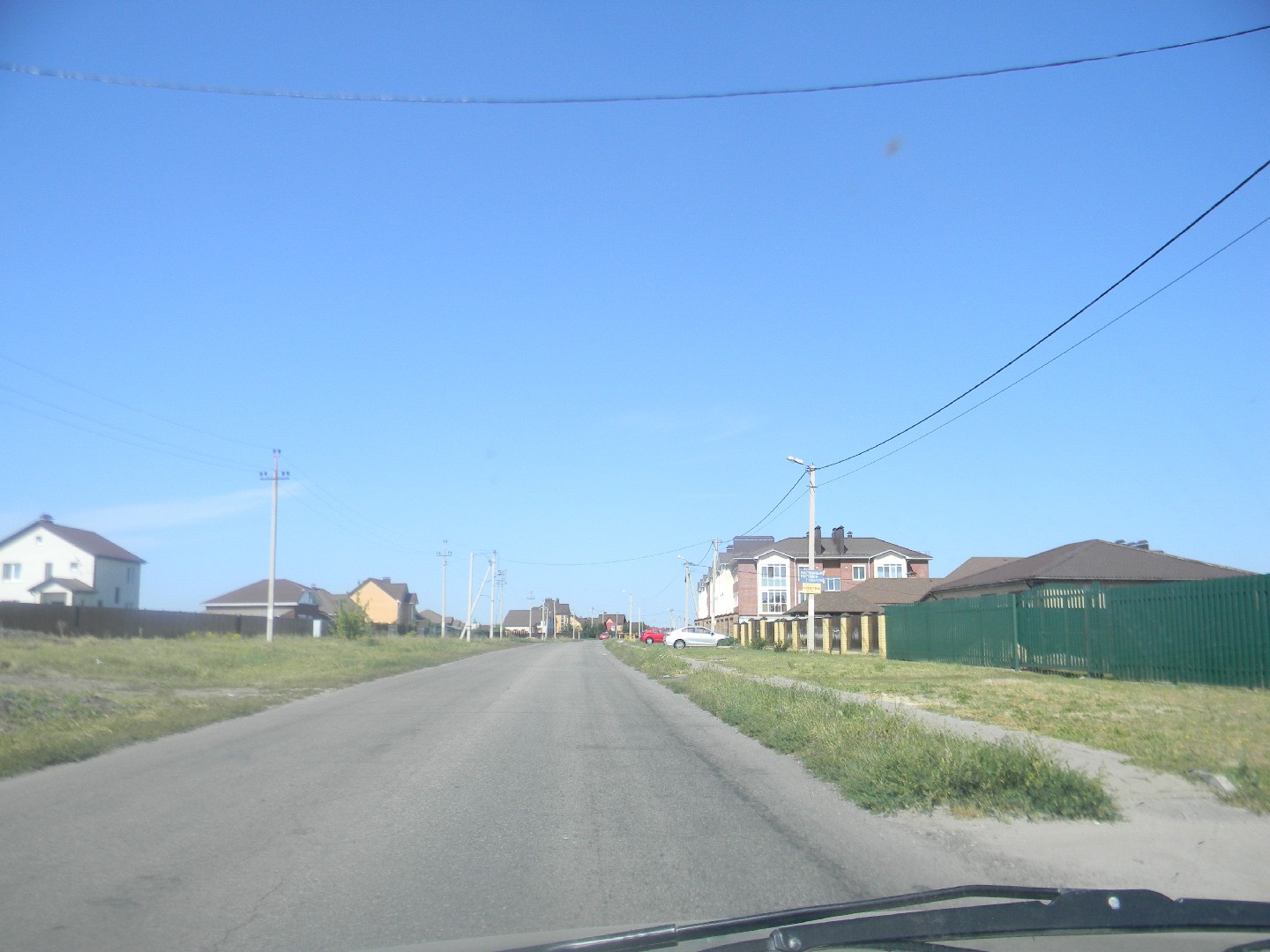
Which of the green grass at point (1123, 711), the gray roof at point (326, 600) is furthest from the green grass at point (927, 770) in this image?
the gray roof at point (326, 600)

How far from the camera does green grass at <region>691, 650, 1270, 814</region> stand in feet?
31.1

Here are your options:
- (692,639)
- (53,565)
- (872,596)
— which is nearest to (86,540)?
(53,565)

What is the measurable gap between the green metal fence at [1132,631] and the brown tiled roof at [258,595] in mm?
87277

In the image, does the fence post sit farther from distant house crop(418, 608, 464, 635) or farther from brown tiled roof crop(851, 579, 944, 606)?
distant house crop(418, 608, 464, 635)

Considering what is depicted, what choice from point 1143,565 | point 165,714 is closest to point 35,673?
point 165,714

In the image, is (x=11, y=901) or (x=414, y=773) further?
(x=414, y=773)

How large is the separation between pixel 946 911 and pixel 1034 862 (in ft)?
9.78

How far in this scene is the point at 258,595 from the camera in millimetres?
103438

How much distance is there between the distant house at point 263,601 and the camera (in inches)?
4043

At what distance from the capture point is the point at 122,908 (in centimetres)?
553

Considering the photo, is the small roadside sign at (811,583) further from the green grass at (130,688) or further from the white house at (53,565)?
the white house at (53,565)

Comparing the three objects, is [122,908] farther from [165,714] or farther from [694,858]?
[165,714]

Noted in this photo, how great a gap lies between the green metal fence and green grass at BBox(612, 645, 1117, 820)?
8459 millimetres

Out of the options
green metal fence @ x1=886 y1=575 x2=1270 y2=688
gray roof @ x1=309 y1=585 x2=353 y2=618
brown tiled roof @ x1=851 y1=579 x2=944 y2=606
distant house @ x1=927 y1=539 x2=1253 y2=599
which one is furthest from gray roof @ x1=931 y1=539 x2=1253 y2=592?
gray roof @ x1=309 y1=585 x2=353 y2=618
